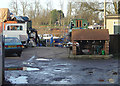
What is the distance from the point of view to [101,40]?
17.5 m

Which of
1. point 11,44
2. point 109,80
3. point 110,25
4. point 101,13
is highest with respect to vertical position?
point 101,13

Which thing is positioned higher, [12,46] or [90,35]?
[90,35]

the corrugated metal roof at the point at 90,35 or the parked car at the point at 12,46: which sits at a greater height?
the corrugated metal roof at the point at 90,35

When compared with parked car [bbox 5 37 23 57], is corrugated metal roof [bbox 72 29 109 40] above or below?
above

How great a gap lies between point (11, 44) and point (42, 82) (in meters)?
9.30

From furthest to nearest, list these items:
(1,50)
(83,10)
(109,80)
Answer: (83,10) < (109,80) < (1,50)

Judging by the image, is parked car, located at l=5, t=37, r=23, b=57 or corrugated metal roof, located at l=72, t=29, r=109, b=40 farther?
corrugated metal roof, located at l=72, t=29, r=109, b=40

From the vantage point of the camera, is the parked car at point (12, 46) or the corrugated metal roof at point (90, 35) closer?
the parked car at point (12, 46)

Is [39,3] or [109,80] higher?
[39,3]

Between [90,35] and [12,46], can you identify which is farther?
[90,35]

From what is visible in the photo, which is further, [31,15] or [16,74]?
[31,15]

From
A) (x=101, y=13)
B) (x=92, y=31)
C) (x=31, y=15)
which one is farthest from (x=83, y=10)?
(x=92, y=31)

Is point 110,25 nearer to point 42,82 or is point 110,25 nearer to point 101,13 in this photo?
point 101,13

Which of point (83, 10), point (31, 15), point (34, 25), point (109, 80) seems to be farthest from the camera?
point (34, 25)
